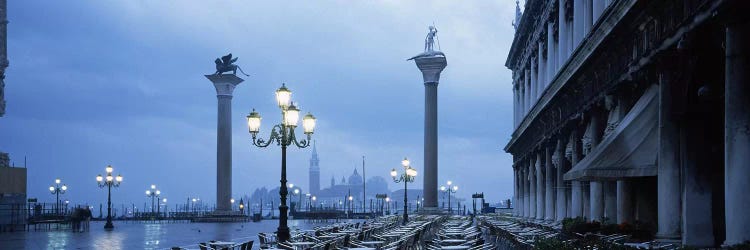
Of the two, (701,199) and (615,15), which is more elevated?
(615,15)

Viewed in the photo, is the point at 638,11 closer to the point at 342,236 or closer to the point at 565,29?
the point at 342,236

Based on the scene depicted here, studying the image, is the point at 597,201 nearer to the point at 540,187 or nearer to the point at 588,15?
the point at 588,15

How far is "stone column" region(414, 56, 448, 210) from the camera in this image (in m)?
66.1

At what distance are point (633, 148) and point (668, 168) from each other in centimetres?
155

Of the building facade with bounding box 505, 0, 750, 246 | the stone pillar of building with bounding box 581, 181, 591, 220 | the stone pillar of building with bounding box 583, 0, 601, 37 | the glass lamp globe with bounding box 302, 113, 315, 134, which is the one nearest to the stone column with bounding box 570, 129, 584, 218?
the building facade with bounding box 505, 0, 750, 246

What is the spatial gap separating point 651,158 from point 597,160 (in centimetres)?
176

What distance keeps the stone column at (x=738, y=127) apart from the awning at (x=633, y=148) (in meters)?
4.32

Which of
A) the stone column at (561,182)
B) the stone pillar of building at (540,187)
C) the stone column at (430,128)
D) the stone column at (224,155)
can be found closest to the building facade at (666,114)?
the stone column at (561,182)

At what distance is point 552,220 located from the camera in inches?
1420

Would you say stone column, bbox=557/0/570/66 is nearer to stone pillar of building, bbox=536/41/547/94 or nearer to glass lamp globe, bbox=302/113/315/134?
stone pillar of building, bbox=536/41/547/94

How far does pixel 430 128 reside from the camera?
66125 millimetres

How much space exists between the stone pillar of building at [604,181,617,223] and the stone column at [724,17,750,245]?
1083 centimetres

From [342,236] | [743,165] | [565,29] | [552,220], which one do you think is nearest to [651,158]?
[743,165]

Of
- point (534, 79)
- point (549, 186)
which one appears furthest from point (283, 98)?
point (534, 79)
